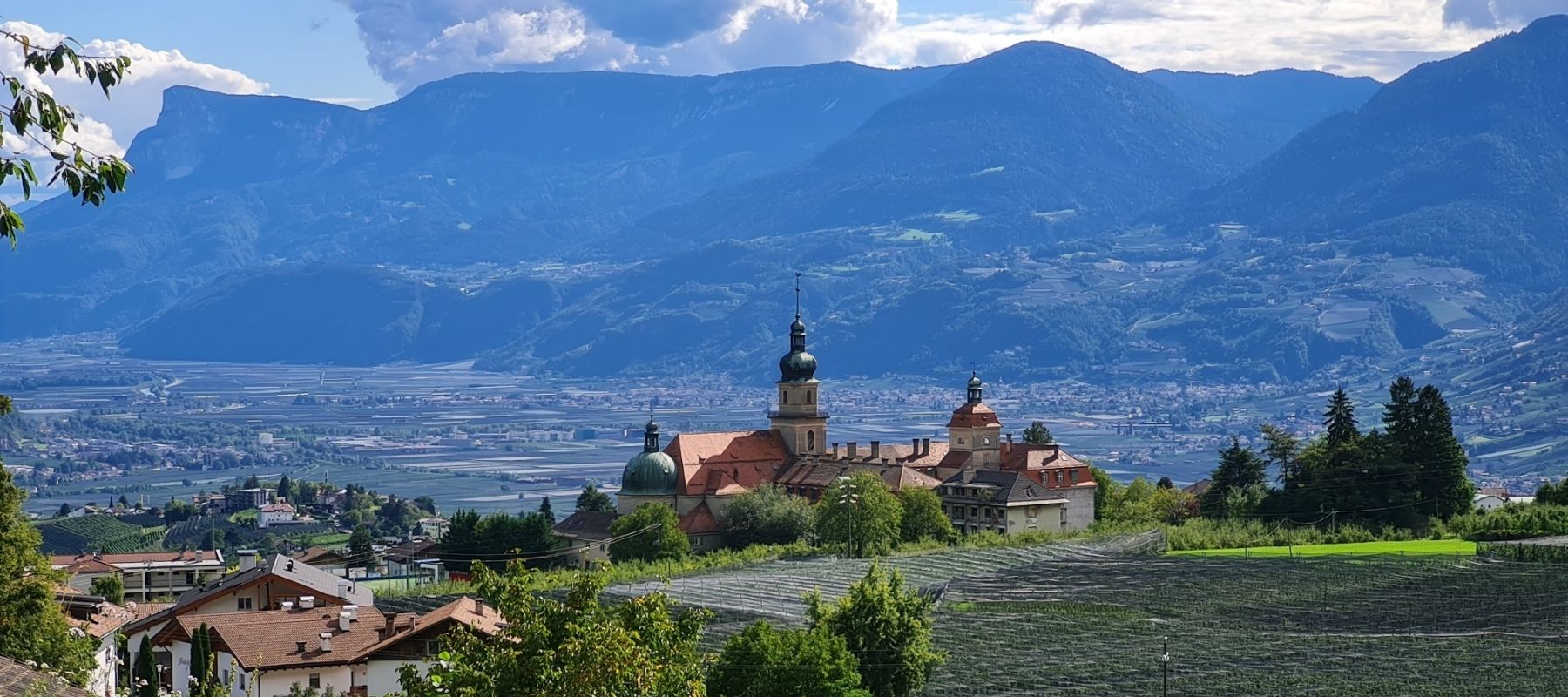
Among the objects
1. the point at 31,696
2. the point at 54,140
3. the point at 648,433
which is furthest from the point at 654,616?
the point at 648,433

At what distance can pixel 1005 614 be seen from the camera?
70375mm

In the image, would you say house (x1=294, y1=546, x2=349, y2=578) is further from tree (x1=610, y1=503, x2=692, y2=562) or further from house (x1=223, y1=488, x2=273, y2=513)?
house (x1=223, y1=488, x2=273, y2=513)

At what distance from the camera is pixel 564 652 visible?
2112cm

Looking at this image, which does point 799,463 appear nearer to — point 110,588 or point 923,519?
point 923,519

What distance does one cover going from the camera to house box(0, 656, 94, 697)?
17.6m

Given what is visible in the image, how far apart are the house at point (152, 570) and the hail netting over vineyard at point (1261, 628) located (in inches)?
1392

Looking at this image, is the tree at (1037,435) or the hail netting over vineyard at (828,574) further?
the tree at (1037,435)

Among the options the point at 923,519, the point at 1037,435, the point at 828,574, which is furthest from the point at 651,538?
the point at 1037,435

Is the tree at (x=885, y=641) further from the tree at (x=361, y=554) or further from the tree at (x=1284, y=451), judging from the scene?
the tree at (x=361, y=554)

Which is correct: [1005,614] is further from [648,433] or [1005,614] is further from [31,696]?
[31,696]

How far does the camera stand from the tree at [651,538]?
99688 mm

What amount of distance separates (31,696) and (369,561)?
323ft

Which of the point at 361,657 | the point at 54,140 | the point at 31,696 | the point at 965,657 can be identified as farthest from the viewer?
the point at 965,657

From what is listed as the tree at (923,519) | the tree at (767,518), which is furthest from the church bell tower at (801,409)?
the tree at (923,519)
